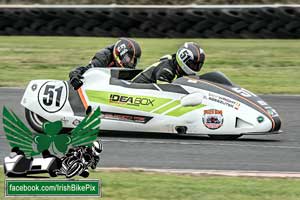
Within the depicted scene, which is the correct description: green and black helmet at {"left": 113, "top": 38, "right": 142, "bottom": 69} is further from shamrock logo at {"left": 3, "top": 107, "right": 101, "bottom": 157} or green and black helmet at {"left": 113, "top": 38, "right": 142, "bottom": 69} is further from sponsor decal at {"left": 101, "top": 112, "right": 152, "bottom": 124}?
shamrock logo at {"left": 3, "top": 107, "right": 101, "bottom": 157}

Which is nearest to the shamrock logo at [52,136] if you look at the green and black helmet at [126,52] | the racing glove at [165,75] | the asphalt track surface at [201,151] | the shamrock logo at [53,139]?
the shamrock logo at [53,139]

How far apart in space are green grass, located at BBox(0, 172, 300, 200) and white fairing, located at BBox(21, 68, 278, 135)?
228cm

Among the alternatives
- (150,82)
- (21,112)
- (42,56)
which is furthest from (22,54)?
(150,82)

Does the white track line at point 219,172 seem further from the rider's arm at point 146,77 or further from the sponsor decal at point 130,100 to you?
the rider's arm at point 146,77

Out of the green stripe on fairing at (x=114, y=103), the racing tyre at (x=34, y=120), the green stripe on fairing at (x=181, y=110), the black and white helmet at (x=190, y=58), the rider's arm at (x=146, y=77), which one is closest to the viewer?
the green stripe on fairing at (x=181, y=110)

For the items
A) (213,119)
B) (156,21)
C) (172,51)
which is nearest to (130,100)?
(213,119)

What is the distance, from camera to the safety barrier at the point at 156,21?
72.1ft

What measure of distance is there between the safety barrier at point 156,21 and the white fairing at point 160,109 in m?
11.1

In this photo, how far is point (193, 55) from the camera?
11094mm

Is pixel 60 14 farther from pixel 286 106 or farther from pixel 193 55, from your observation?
pixel 193 55

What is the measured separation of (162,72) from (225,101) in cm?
101

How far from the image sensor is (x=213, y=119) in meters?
10.7

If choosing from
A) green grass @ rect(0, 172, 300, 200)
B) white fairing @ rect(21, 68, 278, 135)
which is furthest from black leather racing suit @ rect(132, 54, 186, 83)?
green grass @ rect(0, 172, 300, 200)

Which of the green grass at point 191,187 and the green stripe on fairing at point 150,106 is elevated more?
the green stripe on fairing at point 150,106
